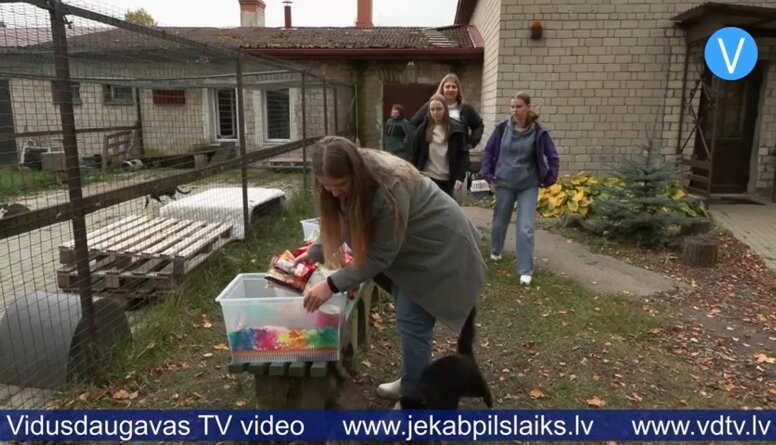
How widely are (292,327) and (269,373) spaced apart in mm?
232

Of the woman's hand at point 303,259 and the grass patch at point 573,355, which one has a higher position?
the woman's hand at point 303,259

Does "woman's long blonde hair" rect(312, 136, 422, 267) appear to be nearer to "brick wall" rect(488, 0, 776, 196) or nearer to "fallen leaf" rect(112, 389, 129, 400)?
"fallen leaf" rect(112, 389, 129, 400)

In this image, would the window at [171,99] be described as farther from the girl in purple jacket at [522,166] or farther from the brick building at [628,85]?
the girl in purple jacket at [522,166]

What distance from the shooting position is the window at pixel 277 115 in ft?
46.3

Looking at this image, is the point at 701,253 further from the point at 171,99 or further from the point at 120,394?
the point at 171,99

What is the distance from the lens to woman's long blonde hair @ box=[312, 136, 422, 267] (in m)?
2.13

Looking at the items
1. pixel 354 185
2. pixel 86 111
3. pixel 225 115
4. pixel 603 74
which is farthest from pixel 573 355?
pixel 225 115

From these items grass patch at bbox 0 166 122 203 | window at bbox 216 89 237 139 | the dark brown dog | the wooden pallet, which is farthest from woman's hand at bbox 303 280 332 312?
window at bbox 216 89 237 139

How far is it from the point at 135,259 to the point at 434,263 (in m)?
3.05

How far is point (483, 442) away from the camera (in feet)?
9.16

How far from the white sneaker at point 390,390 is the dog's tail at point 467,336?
21.8 inches

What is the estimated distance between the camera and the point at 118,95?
9258 millimetres

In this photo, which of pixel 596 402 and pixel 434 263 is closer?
pixel 434 263

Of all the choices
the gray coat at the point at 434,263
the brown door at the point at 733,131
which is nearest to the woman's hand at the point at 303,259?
the gray coat at the point at 434,263
